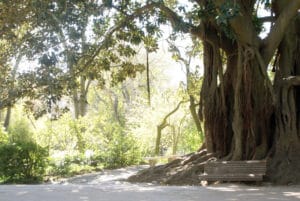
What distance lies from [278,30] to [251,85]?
162cm

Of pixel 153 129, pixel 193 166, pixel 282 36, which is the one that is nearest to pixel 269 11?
pixel 282 36

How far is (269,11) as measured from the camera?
631 inches

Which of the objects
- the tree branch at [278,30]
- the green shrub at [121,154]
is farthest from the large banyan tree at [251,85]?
the green shrub at [121,154]

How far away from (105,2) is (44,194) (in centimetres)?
482

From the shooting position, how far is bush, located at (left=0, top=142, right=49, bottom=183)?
16.5 metres

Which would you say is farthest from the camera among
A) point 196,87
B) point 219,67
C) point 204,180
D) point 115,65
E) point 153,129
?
point 153,129

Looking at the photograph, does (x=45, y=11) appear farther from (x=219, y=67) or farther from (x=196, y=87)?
(x=196, y=87)

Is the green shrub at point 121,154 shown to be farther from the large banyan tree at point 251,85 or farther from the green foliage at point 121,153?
the large banyan tree at point 251,85

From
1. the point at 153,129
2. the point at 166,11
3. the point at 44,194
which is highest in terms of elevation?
the point at 166,11

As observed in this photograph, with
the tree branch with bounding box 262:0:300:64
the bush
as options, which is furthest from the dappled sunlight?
the bush

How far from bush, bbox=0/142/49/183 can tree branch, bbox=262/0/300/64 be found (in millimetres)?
7816

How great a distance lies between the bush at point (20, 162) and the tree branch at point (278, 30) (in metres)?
7.82

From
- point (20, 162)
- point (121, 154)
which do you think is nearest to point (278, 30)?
point (20, 162)

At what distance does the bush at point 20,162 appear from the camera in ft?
54.2
